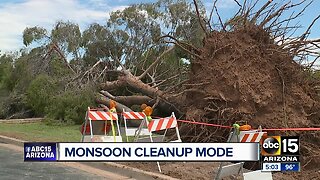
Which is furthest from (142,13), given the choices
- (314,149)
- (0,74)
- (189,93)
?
(314,149)

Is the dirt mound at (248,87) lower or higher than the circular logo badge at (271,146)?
higher

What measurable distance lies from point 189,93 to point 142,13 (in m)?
23.2

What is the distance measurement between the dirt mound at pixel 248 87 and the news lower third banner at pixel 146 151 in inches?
172

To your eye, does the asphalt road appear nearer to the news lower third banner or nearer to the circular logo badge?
the news lower third banner

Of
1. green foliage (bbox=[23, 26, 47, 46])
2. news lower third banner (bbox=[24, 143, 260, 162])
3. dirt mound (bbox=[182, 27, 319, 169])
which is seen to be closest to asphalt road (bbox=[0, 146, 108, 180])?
news lower third banner (bbox=[24, 143, 260, 162])

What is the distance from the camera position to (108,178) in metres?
9.06

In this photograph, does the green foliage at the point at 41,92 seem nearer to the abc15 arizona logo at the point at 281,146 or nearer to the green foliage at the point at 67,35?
the green foliage at the point at 67,35

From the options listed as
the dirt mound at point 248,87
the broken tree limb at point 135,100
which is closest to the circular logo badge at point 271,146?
the dirt mound at point 248,87

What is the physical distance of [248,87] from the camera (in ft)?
36.6

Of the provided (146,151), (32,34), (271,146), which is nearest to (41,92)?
(32,34)

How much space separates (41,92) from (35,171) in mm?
11174

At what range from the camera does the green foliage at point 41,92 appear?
2022cm

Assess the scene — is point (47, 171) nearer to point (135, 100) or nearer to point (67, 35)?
point (135, 100)

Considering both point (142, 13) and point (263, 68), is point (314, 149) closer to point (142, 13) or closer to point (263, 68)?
point (263, 68)
